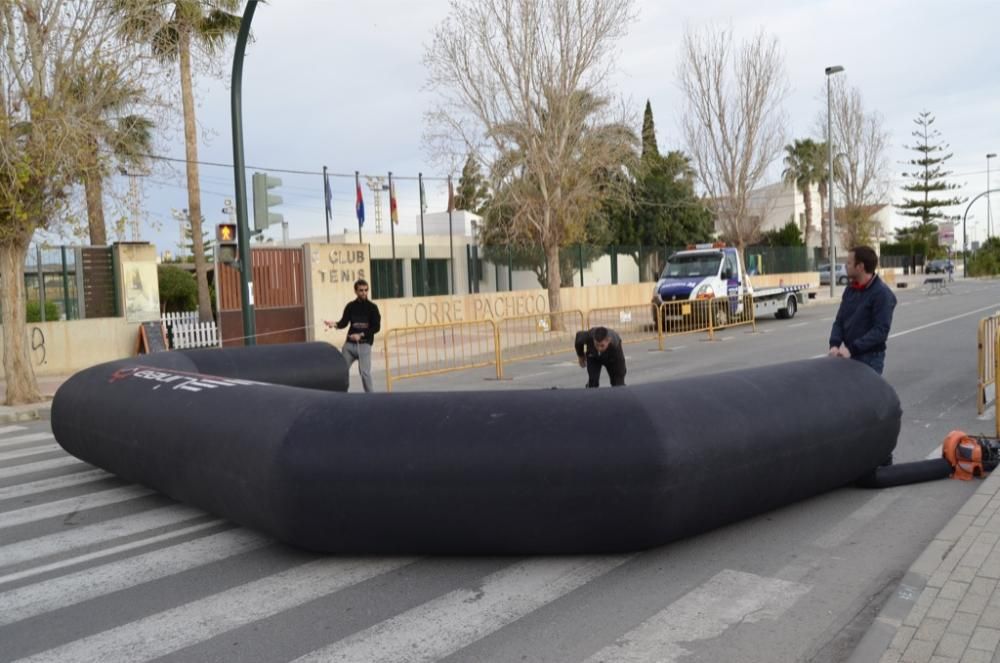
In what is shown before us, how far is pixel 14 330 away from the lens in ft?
48.7

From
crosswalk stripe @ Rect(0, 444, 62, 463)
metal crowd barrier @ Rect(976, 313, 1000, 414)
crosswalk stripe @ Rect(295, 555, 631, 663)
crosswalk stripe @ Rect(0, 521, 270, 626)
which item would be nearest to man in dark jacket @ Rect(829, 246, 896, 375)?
crosswalk stripe @ Rect(295, 555, 631, 663)

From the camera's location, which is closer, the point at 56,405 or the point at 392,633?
the point at 392,633

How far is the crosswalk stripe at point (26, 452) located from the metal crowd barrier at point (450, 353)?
6.78 meters

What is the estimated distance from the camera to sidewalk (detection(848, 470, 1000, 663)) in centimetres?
398

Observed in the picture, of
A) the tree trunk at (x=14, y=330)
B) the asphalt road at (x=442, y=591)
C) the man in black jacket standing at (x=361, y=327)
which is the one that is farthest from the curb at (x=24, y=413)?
the asphalt road at (x=442, y=591)

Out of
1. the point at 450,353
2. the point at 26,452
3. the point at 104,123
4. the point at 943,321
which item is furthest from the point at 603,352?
the point at 943,321

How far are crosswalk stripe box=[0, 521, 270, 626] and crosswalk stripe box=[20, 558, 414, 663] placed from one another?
657 mm

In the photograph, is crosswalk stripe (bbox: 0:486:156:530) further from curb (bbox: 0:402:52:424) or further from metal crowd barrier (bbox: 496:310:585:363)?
metal crowd barrier (bbox: 496:310:585:363)

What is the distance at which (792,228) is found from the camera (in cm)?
6209

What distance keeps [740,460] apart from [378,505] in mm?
2324

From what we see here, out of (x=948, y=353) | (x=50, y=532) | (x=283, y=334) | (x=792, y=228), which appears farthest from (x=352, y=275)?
(x=792, y=228)

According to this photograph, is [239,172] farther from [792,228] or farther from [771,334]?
[792,228]

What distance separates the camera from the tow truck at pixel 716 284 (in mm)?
25456

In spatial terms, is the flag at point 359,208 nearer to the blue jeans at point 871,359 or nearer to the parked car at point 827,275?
the blue jeans at point 871,359
